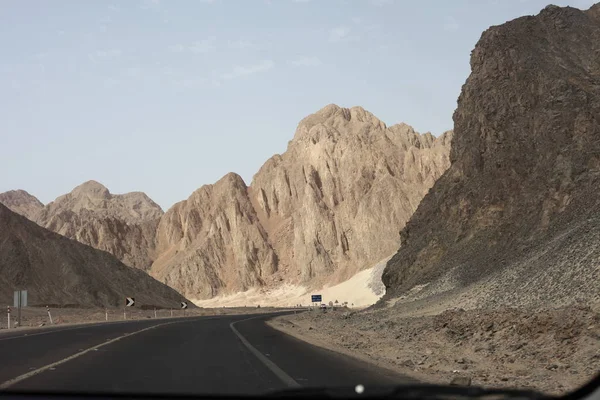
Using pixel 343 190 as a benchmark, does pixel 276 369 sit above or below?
below

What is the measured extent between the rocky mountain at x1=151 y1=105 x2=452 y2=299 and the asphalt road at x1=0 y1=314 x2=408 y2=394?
109 m

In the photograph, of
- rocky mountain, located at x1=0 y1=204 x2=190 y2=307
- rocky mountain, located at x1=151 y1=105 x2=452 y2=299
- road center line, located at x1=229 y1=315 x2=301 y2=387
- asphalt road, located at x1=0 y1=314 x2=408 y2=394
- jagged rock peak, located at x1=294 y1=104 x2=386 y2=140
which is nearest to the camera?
asphalt road, located at x1=0 y1=314 x2=408 y2=394

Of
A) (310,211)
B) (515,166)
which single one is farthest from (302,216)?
(515,166)

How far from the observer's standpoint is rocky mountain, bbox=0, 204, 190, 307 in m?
96.6

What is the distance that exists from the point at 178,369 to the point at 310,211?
419 ft

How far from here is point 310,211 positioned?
143 meters

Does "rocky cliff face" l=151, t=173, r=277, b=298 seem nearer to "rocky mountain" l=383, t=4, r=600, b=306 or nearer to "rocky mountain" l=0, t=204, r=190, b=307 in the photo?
"rocky mountain" l=0, t=204, r=190, b=307

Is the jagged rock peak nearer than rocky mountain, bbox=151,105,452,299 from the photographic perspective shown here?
No

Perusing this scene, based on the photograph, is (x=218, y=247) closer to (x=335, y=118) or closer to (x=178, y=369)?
(x=335, y=118)

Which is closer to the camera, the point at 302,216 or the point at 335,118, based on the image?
the point at 302,216

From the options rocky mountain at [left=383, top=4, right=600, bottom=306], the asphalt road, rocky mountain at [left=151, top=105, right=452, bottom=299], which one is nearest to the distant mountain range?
rocky mountain at [left=151, top=105, right=452, bottom=299]

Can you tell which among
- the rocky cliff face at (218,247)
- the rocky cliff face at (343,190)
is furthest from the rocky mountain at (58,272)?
the rocky cliff face at (343,190)

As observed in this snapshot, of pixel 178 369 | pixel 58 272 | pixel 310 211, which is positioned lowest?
pixel 178 369

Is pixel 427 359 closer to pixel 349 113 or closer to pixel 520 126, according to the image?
pixel 520 126
